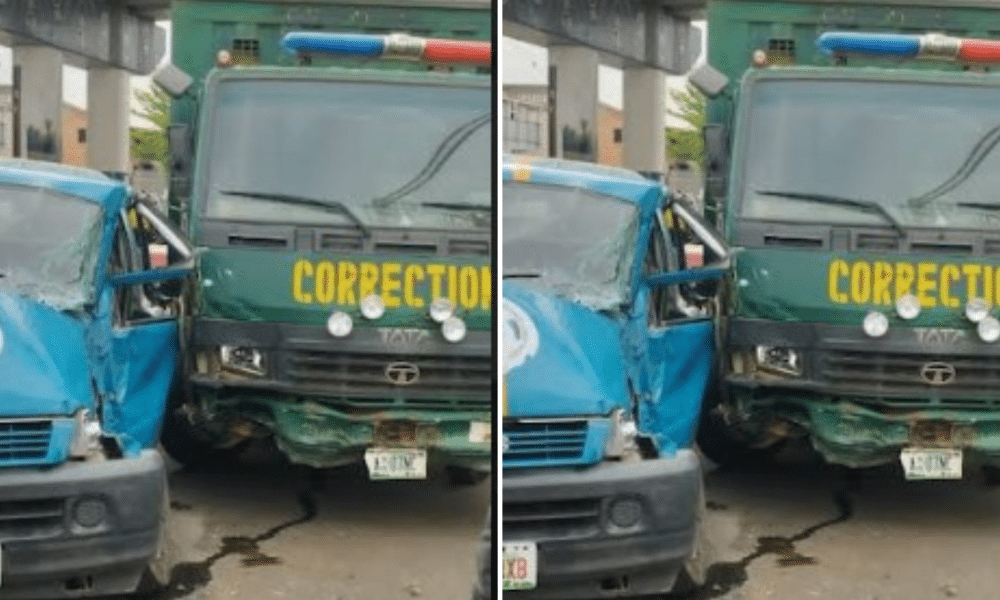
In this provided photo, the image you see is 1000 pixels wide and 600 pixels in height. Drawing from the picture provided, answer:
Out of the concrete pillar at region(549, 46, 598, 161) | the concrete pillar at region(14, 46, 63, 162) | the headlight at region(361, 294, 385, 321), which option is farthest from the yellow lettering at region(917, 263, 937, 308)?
the concrete pillar at region(14, 46, 63, 162)

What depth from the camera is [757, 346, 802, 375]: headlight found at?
132 inches

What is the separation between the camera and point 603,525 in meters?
3.34

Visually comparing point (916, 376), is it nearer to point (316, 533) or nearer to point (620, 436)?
point (620, 436)

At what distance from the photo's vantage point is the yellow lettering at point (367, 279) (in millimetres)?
3385

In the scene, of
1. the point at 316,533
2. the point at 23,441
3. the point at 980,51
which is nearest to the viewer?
the point at 23,441

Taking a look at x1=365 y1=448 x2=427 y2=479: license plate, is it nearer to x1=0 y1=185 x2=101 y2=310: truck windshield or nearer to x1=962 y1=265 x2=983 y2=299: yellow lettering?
x1=0 y1=185 x2=101 y2=310: truck windshield

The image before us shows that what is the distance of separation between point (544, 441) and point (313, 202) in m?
0.65

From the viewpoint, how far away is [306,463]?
135 inches

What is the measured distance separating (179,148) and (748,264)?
1.14 metres

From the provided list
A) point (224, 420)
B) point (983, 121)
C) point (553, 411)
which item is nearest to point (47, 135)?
point (224, 420)

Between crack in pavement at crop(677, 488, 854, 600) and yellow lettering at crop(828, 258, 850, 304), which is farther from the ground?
yellow lettering at crop(828, 258, 850, 304)

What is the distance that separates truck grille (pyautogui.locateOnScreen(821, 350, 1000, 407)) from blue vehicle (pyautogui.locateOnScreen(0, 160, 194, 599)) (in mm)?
1310

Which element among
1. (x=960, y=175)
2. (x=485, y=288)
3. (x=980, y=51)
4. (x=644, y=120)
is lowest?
(x=485, y=288)

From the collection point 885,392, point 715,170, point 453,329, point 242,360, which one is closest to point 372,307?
point 453,329
